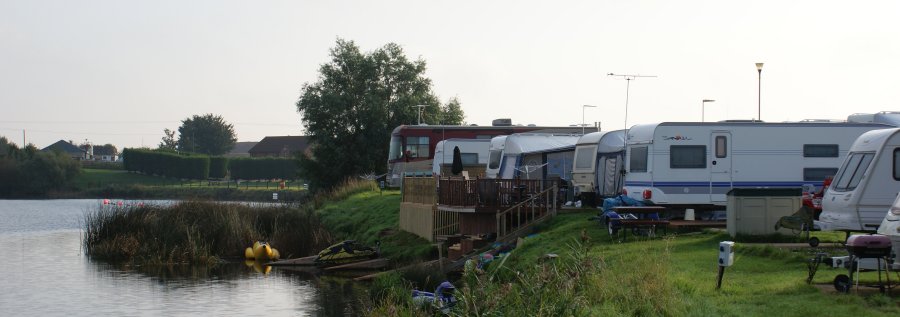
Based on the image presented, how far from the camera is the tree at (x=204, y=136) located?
18988 centimetres

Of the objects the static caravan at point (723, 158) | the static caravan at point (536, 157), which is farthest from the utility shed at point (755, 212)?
the static caravan at point (536, 157)

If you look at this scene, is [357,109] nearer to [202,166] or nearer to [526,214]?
[526,214]

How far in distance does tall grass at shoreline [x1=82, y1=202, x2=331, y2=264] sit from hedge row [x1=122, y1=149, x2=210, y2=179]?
82.2 m

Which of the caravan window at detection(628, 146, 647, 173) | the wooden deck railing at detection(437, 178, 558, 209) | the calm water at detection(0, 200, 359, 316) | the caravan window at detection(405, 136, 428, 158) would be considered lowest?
the calm water at detection(0, 200, 359, 316)

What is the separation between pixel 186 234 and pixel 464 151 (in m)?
13.3

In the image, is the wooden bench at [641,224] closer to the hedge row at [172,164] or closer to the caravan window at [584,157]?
the caravan window at [584,157]

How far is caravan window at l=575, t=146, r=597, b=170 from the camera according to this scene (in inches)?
1288

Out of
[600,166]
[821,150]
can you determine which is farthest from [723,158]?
[600,166]

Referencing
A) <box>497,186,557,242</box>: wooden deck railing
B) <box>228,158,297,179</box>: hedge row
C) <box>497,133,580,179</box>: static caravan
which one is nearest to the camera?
<box>497,186,557,242</box>: wooden deck railing

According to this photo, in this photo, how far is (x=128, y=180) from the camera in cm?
12356

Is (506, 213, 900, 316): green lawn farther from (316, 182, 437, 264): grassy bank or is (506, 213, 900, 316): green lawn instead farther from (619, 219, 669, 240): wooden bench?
(316, 182, 437, 264): grassy bank

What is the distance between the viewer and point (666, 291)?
50.2 ft

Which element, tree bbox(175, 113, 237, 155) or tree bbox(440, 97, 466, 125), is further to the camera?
tree bbox(175, 113, 237, 155)

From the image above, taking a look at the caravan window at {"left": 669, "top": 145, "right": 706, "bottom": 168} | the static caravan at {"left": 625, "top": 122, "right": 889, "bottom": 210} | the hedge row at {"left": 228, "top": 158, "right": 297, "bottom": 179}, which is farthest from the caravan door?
the hedge row at {"left": 228, "top": 158, "right": 297, "bottom": 179}
